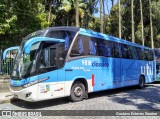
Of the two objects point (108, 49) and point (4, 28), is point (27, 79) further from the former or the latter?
point (4, 28)

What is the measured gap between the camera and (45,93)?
416 inches

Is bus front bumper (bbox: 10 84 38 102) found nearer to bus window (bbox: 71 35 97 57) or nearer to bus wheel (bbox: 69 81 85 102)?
bus wheel (bbox: 69 81 85 102)

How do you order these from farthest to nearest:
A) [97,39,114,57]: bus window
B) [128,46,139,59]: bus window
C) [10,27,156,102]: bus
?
1. [128,46,139,59]: bus window
2. [97,39,114,57]: bus window
3. [10,27,156,102]: bus

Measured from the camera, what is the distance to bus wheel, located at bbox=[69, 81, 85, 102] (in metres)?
11.9

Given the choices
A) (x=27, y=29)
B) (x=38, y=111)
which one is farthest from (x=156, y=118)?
(x=27, y=29)

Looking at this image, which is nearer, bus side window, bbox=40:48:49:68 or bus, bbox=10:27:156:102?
bus, bbox=10:27:156:102

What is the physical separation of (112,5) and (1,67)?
31.8m

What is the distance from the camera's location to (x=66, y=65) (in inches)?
456

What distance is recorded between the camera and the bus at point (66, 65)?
1040 cm

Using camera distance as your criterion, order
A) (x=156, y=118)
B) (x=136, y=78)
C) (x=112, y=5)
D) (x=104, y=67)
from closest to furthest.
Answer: (x=156, y=118) < (x=104, y=67) < (x=136, y=78) < (x=112, y=5)

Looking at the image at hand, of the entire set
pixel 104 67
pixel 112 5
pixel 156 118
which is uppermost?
pixel 112 5

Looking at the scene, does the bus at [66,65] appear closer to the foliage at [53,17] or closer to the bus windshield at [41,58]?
the bus windshield at [41,58]

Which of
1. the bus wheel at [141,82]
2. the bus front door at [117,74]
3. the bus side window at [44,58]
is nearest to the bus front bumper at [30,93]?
the bus side window at [44,58]

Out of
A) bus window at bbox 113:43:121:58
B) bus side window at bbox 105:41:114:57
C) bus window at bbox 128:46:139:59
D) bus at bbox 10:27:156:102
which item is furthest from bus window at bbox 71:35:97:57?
bus window at bbox 128:46:139:59
